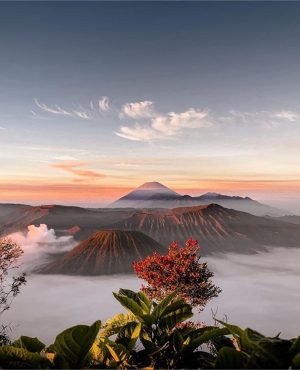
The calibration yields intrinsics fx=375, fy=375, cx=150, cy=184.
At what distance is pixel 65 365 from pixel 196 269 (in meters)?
27.9

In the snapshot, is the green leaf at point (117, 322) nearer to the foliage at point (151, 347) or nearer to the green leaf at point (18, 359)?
the foliage at point (151, 347)

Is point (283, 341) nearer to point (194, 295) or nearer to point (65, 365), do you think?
point (65, 365)

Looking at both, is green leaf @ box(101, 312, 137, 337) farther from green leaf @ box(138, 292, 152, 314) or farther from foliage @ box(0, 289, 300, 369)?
green leaf @ box(138, 292, 152, 314)

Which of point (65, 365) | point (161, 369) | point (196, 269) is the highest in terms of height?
point (65, 365)

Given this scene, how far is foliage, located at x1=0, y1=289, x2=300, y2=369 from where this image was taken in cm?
232

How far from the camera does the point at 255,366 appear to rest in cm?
230

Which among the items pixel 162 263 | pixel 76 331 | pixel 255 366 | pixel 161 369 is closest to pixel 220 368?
pixel 255 366

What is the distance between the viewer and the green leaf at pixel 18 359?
2.45 meters

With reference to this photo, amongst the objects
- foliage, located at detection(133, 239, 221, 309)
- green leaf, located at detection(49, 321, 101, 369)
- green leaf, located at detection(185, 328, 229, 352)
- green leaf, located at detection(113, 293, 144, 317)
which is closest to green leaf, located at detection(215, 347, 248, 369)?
green leaf, located at detection(185, 328, 229, 352)

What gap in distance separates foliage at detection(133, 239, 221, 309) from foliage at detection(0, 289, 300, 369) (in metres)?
25.6

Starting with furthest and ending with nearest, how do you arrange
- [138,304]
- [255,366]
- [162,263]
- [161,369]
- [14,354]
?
[162,263], [138,304], [161,369], [14,354], [255,366]

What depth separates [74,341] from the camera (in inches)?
100

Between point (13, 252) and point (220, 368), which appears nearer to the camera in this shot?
point (220, 368)

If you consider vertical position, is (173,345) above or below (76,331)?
below
